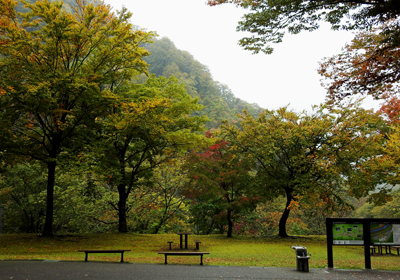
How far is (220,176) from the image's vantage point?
17.8 metres

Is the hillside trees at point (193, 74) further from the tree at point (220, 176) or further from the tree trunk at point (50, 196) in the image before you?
the tree trunk at point (50, 196)

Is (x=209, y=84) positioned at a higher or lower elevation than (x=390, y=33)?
higher

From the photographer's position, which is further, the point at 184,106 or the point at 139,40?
the point at 184,106

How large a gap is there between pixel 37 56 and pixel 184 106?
7.35 meters

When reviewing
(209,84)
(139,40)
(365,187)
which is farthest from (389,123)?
(209,84)

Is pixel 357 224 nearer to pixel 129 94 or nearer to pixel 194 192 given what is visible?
pixel 194 192

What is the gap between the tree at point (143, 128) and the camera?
13.7m

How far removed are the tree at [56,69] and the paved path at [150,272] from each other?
6.18m

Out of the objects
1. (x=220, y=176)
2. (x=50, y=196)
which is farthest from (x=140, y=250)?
(x=220, y=176)

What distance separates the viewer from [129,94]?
1653cm

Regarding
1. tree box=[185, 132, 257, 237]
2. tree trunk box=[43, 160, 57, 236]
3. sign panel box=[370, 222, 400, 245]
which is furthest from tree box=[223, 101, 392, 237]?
tree trunk box=[43, 160, 57, 236]

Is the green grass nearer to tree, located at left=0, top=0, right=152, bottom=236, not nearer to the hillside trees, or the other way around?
tree, located at left=0, top=0, right=152, bottom=236

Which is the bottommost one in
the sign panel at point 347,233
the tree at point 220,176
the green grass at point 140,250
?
the green grass at point 140,250

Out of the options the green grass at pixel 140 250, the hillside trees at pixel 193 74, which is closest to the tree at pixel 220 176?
the green grass at pixel 140 250
